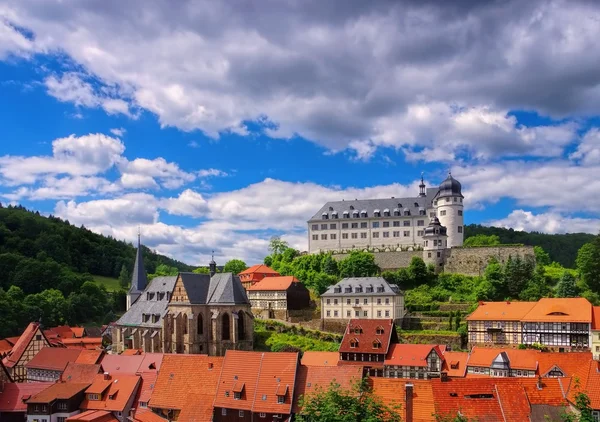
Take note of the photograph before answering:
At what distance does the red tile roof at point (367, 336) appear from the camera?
58.3 metres

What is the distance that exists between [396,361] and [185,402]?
22567 mm

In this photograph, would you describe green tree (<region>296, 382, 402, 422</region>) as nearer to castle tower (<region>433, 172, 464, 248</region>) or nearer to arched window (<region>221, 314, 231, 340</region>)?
arched window (<region>221, 314, 231, 340</region>)

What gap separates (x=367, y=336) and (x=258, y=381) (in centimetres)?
2058

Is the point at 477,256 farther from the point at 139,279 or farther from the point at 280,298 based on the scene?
the point at 139,279

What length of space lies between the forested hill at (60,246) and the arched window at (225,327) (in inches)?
2810

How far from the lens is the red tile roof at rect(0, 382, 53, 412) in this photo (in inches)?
1929

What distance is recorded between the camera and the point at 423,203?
9731 cm

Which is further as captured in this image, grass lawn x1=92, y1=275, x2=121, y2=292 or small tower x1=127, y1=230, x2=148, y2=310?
grass lawn x1=92, y1=275, x2=121, y2=292

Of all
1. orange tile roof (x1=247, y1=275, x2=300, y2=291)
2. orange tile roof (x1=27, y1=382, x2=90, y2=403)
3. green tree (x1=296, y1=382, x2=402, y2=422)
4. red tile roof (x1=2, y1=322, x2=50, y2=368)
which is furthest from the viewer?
orange tile roof (x1=247, y1=275, x2=300, y2=291)

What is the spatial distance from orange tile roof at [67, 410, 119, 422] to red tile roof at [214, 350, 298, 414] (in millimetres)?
9912

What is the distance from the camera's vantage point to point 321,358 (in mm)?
57125

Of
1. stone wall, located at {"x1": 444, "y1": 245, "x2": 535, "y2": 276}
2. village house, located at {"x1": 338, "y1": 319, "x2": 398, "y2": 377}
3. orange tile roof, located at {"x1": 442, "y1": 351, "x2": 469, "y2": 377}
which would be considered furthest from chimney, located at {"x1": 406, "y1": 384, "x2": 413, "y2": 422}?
stone wall, located at {"x1": 444, "y1": 245, "x2": 535, "y2": 276}

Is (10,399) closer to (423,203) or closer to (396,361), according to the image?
(396,361)

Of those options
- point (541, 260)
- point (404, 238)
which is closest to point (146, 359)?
point (404, 238)
